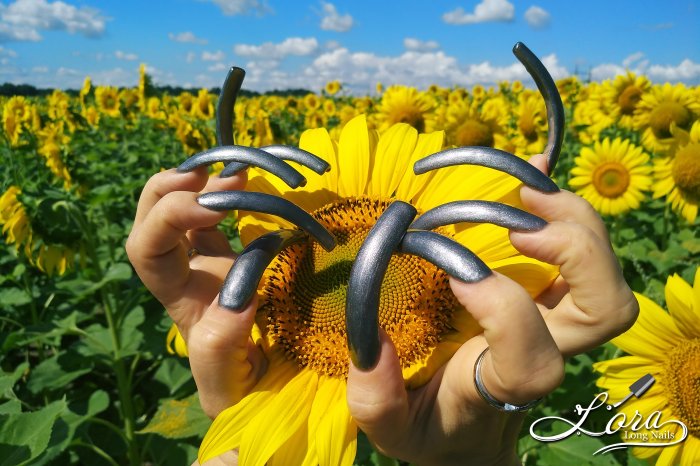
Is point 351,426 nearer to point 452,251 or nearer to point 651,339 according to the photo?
point 452,251

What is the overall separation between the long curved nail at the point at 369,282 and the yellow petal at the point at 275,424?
0.32 meters

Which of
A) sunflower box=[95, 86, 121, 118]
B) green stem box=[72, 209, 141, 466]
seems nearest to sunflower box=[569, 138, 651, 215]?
green stem box=[72, 209, 141, 466]

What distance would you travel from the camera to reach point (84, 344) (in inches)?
132

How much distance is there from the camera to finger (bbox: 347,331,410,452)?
2.37ft

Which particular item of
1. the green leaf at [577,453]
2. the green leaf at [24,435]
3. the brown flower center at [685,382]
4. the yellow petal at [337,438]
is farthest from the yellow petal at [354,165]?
the green leaf at [577,453]

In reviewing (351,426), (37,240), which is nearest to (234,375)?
(351,426)

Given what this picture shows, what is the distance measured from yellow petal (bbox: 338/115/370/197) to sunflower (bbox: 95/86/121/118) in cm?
1191

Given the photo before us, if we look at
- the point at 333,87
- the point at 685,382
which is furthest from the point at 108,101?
the point at 685,382

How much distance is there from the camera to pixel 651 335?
183 centimetres

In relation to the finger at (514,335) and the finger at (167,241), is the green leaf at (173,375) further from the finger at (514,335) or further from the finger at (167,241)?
the finger at (514,335)

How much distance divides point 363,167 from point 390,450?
64cm

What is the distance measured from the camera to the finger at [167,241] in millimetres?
844

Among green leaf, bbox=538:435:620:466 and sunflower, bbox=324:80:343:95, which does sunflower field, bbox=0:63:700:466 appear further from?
sunflower, bbox=324:80:343:95

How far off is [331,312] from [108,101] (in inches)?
494
